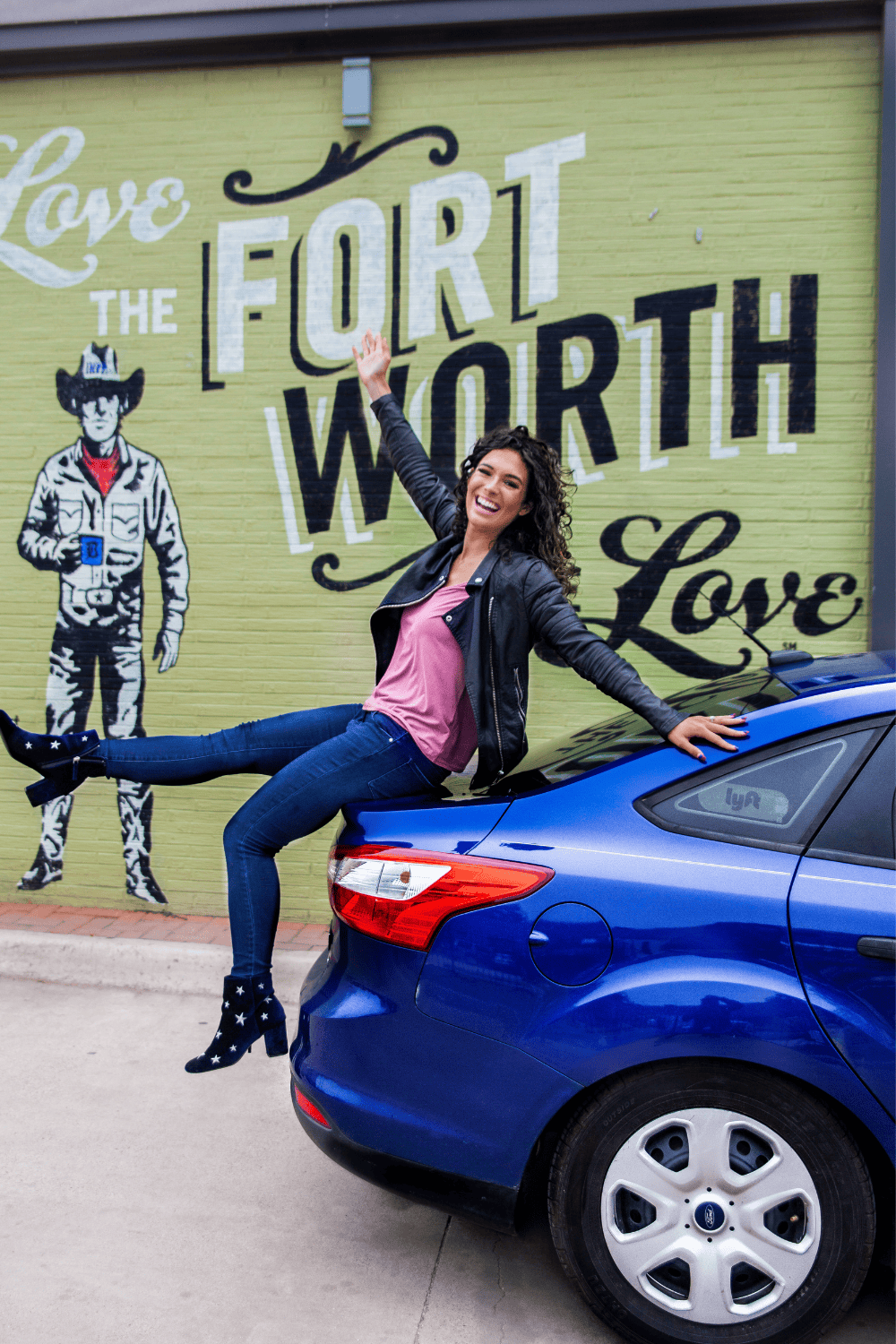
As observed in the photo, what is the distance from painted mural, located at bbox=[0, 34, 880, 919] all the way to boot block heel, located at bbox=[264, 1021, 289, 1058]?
2463 millimetres

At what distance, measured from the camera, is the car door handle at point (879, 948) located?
2053 mm

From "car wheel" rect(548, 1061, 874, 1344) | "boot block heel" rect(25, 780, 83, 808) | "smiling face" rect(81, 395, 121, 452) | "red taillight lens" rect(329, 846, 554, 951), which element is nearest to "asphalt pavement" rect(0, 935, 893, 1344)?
"car wheel" rect(548, 1061, 874, 1344)

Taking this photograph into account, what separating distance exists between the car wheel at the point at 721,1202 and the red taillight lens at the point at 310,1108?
58 cm

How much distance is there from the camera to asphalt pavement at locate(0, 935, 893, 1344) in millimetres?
2363

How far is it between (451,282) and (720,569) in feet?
6.67

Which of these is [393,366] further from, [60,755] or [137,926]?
[137,926]

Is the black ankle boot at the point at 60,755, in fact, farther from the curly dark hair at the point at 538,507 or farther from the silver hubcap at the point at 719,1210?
the silver hubcap at the point at 719,1210

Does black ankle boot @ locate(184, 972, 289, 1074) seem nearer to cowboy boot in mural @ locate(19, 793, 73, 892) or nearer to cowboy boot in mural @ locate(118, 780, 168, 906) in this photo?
cowboy boot in mural @ locate(118, 780, 168, 906)

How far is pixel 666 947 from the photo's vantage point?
7.02 feet

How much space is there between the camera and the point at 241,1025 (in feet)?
9.04

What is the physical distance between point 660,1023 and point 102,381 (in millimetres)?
4695

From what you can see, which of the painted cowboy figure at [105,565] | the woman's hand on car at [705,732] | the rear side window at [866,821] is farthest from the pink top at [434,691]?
the painted cowboy figure at [105,565]

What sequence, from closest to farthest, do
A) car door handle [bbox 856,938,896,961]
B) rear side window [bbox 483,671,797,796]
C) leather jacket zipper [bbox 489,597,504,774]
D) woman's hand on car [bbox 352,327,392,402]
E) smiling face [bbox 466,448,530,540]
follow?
car door handle [bbox 856,938,896,961] < rear side window [bbox 483,671,797,796] < leather jacket zipper [bbox 489,597,504,774] < smiling face [bbox 466,448,530,540] < woman's hand on car [bbox 352,327,392,402]

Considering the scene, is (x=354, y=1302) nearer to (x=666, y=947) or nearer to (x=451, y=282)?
(x=666, y=947)
